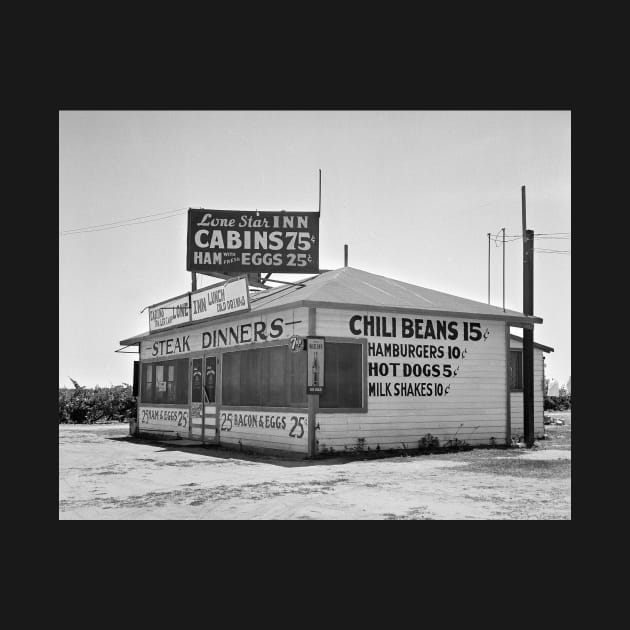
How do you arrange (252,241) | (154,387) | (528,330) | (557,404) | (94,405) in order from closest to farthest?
(528,330) < (252,241) < (154,387) < (94,405) < (557,404)

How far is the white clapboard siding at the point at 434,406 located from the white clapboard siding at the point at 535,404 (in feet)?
6.21

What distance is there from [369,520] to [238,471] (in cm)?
568

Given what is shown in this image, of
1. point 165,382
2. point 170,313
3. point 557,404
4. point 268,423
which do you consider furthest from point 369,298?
point 557,404

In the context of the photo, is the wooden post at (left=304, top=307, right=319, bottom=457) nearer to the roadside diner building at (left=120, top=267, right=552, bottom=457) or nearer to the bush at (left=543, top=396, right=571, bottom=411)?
the roadside diner building at (left=120, top=267, right=552, bottom=457)

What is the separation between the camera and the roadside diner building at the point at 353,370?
16953mm

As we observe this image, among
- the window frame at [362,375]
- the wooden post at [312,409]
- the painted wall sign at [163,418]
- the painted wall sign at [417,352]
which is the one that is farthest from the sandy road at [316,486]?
the painted wall sign at [163,418]

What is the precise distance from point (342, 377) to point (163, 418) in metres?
9.47

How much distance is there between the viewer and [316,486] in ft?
39.0

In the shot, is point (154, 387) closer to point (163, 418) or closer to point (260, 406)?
point (163, 418)

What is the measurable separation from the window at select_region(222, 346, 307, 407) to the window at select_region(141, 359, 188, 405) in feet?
11.0

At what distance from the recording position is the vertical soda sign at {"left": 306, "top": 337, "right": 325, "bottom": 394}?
647 inches

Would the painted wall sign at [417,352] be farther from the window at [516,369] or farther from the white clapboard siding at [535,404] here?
the window at [516,369]

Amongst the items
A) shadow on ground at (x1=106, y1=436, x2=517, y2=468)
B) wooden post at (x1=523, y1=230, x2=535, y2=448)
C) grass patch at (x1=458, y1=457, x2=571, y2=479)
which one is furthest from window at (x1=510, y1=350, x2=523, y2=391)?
grass patch at (x1=458, y1=457, x2=571, y2=479)

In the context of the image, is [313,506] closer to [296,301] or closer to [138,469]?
[138,469]
